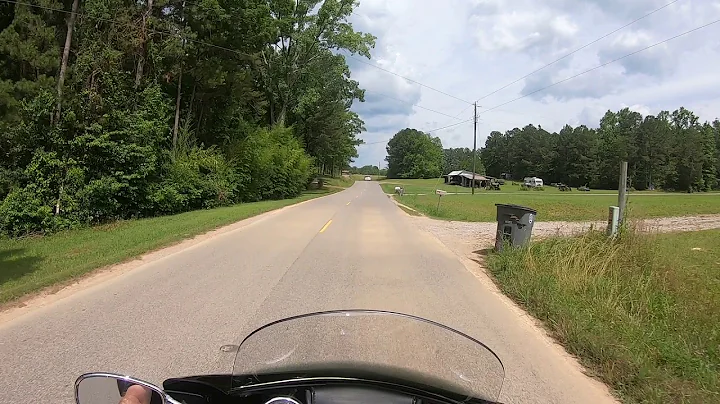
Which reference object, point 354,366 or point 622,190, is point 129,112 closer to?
point 622,190

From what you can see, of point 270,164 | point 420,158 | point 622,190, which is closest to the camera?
point 622,190

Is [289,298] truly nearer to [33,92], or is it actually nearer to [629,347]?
[629,347]

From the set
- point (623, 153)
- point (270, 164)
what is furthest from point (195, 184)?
point (623, 153)

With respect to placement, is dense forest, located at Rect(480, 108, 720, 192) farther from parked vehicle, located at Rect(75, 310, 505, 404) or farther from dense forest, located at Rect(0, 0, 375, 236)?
parked vehicle, located at Rect(75, 310, 505, 404)

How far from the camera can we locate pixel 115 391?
6.68 ft

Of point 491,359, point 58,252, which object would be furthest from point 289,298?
point 58,252

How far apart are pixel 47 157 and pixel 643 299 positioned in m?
21.6

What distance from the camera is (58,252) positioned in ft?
42.5

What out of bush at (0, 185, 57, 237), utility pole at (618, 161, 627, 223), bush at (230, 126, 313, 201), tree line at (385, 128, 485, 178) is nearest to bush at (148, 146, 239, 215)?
bush at (230, 126, 313, 201)

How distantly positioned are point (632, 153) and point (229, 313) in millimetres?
104735

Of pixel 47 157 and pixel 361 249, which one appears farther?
pixel 47 157

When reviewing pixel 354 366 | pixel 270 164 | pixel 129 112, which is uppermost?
pixel 129 112

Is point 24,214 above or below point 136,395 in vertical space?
below

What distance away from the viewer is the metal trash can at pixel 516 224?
1124 cm
